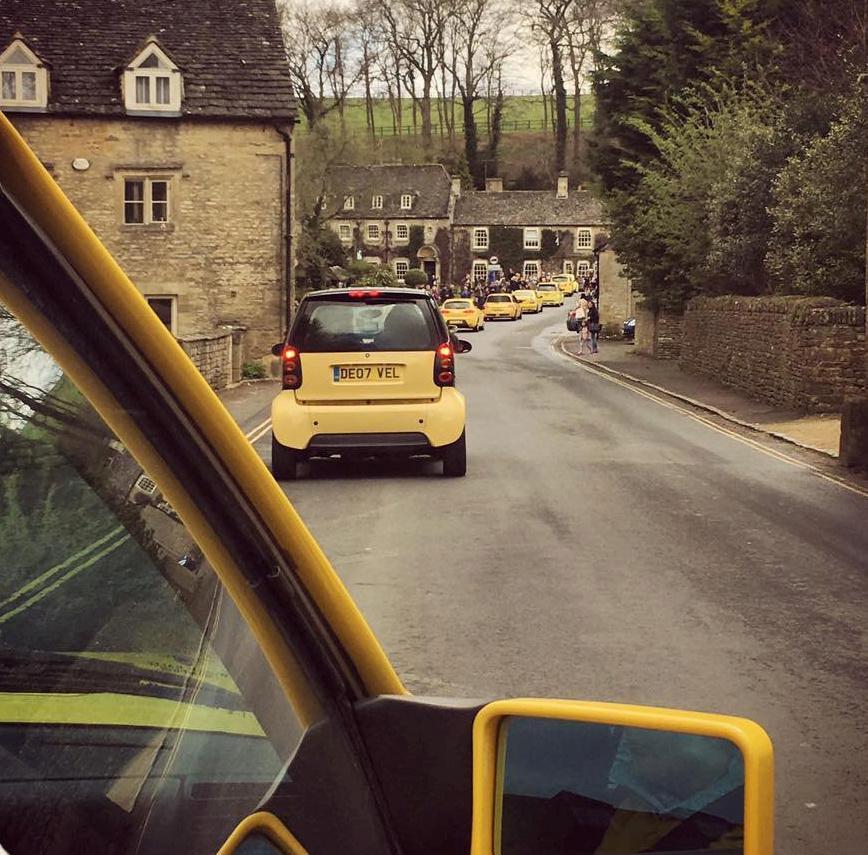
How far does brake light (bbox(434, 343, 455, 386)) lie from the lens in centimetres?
1383

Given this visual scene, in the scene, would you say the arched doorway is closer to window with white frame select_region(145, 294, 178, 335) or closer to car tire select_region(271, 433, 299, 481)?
window with white frame select_region(145, 294, 178, 335)

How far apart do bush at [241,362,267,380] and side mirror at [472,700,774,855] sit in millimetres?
30534

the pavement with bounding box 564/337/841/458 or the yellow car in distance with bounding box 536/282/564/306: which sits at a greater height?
the pavement with bounding box 564/337/841/458

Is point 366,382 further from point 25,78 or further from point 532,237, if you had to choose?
point 532,237

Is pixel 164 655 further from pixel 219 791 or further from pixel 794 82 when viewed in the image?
pixel 794 82

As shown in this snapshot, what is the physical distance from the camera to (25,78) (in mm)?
34312

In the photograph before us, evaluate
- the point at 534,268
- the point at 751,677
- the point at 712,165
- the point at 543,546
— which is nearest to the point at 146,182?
the point at 712,165

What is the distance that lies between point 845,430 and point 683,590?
26.5 feet

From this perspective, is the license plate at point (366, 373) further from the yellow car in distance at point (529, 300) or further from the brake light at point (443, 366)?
the yellow car in distance at point (529, 300)

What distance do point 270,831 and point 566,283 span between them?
98.9 m

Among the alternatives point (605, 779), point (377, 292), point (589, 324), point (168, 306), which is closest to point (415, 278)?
point (589, 324)

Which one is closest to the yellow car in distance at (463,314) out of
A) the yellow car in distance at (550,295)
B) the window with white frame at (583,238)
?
the yellow car in distance at (550,295)

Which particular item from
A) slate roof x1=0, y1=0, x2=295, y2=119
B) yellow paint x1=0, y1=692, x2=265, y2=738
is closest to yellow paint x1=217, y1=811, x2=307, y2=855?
yellow paint x1=0, y1=692, x2=265, y2=738

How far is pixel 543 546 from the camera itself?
10.1 metres
